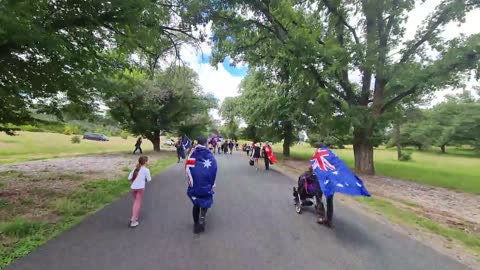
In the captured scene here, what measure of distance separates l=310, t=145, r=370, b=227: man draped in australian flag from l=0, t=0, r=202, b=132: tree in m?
5.34

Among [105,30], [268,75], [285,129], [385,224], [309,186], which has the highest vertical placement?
[268,75]

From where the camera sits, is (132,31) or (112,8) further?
(132,31)

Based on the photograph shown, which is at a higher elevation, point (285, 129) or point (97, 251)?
point (285, 129)

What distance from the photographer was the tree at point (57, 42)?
258 inches

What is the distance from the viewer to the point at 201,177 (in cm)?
622

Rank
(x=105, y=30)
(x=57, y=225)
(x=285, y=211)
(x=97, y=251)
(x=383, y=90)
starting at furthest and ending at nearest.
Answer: (x=383, y=90)
(x=105, y=30)
(x=285, y=211)
(x=57, y=225)
(x=97, y=251)

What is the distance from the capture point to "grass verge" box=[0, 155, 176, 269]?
197 inches

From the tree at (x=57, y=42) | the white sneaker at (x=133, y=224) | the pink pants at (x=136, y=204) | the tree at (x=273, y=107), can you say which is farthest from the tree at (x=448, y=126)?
the white sneaker at (x=133, y=224)

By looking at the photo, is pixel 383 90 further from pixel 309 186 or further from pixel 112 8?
pixel 112 8

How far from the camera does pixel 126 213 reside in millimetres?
7496

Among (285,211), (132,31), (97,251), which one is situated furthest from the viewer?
(132,31)

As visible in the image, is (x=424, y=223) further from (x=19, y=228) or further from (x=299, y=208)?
(x=19, y=228)

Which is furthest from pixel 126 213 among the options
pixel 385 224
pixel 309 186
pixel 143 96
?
pixel 143 96

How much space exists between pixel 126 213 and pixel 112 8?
15.6 ft
